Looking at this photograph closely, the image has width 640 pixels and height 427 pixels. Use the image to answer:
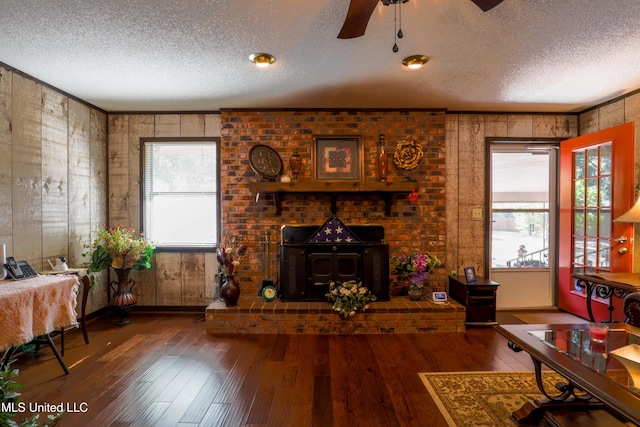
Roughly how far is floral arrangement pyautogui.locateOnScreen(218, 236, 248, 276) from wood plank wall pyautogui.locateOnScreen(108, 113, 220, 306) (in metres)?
0.35

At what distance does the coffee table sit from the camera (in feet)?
4.13

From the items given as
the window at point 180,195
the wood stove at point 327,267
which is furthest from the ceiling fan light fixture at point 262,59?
the wood stove at point 327,267

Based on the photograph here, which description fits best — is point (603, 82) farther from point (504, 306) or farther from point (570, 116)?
point (504, 306)

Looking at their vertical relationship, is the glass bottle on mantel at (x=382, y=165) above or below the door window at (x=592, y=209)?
above

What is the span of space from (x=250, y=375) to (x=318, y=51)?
256 cm

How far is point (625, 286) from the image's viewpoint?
2.64 m

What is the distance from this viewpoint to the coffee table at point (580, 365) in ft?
4.13

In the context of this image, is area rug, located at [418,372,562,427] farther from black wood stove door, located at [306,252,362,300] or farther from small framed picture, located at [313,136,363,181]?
small framed picture, located at [313,136,363,181]

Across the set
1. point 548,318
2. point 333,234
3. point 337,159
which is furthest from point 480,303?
point 337,159

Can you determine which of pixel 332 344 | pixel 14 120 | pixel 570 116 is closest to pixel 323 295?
pixel 332 344

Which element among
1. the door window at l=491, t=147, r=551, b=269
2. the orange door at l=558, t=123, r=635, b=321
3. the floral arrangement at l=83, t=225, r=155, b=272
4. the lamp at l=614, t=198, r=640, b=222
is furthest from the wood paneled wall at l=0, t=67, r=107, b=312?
the orange door at l=558, t=123, r=635, b=321

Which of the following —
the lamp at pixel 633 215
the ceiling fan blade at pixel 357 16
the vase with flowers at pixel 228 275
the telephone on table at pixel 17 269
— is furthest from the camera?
the vase with flowers at pixel 228 275

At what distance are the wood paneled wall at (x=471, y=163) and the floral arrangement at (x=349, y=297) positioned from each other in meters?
1.33

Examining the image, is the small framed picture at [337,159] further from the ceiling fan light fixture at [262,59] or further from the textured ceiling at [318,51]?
the ceiling fan light fixture at [262,59]
